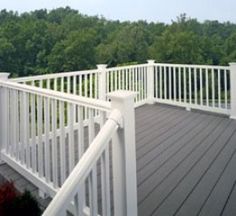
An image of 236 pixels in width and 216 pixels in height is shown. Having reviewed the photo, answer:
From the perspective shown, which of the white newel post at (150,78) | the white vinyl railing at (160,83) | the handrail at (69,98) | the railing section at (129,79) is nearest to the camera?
the handrail at (69,98)

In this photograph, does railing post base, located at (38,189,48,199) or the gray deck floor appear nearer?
the gray deck floor

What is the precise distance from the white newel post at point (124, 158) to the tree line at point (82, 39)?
1986cm

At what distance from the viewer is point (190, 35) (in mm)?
21250

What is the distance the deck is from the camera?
8.68 feet

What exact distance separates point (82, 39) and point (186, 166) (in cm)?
2255

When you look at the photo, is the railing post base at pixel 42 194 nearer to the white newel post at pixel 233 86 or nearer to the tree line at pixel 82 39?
the white newel post at pixel 233 86

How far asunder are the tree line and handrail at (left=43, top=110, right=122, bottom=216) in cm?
1997

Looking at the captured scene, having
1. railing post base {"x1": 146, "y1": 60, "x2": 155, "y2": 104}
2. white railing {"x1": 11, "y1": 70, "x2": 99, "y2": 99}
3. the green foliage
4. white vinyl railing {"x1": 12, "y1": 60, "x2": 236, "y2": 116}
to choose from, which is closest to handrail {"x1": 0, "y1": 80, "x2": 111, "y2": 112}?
the green foliage

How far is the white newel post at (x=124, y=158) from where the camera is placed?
6.44 ft

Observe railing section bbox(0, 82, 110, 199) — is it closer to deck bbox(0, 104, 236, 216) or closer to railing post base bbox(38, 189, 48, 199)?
railing post base bbox(38, 189, 48, 199)

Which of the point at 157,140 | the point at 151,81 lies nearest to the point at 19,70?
the point at 151,81

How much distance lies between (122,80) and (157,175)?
3.34 meters

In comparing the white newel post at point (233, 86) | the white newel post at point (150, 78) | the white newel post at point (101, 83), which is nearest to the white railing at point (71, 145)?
the white newel post at point (101, 83)

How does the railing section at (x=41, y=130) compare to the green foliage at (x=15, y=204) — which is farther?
the railing section at (x=41, y=130)
